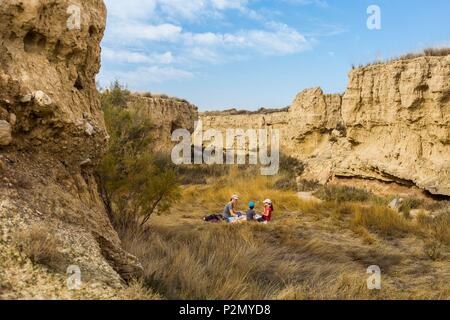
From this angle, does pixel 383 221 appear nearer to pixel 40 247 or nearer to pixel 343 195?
pixel 343 195

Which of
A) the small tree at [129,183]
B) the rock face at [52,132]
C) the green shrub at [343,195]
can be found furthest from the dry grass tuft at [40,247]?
the green shrub at [343,195]

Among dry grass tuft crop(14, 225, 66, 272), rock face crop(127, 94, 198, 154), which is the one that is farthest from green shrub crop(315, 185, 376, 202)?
rock face crop(127, 94, 198, 154)

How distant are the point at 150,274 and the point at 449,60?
9.98m

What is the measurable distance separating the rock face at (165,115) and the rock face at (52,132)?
1589 cm

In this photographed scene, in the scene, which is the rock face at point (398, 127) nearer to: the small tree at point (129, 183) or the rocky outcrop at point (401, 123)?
the rocky outcrop at point (401, 123)

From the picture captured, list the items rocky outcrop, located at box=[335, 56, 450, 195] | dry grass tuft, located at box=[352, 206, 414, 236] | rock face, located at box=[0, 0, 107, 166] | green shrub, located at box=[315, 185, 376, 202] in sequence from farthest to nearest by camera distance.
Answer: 1. green shrub, located at box=[315, 185, 376, 202]
2. rocky outcrop, located at box=[335, 56, 450, 195]
3. dry grass tuft, located at box=[352, 206, 414, 236]
4. rock face, located at box=[0, 0, 107, 166]

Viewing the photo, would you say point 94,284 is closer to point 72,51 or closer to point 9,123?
point 9,123

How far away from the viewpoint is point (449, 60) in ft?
34.9

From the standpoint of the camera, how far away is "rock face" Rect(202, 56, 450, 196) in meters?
10.9

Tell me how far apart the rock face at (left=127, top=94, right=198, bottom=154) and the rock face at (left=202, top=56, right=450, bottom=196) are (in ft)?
27.3

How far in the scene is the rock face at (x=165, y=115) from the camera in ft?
69.3

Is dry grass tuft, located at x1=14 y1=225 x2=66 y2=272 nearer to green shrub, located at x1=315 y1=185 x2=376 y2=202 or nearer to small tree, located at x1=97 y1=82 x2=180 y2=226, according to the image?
small tree, located at x1=97 y1=82 x2=180 y2=226

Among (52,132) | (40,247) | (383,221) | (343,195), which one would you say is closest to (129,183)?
(52,132)
